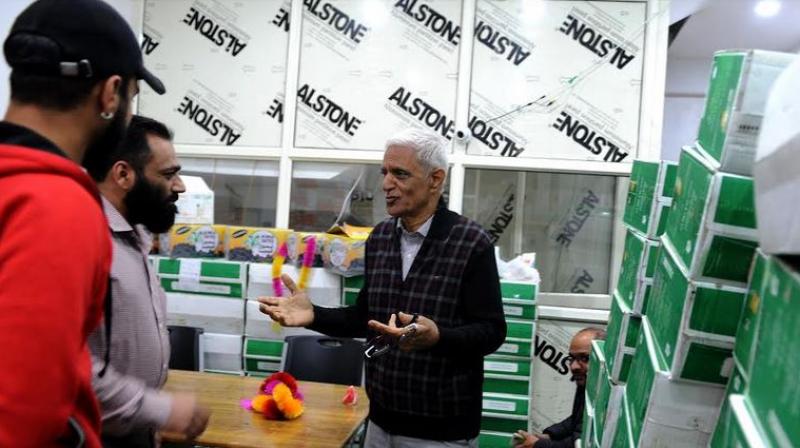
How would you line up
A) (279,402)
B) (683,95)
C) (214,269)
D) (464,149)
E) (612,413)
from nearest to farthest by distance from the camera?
1. (612,413)
2. (279,402)
3. (214,269)
4. (464,149)
5. (683,95)

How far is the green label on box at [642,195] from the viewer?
1828 mm

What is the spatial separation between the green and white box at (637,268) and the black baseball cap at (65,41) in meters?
1.28

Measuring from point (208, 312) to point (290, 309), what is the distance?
166 centimetres

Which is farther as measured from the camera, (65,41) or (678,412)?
(678,412)

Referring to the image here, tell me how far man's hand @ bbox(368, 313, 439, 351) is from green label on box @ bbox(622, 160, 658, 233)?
2.18 feet

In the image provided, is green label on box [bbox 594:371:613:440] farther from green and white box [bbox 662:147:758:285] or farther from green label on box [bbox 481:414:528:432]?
green label on box [bbox 481:414:528:432]

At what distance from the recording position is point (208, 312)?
3463 millimetres

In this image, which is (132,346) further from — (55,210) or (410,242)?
(410,242)

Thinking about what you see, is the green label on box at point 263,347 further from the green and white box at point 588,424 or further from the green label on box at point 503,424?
the green and white box at point 588,424

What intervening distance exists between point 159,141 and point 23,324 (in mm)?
1180

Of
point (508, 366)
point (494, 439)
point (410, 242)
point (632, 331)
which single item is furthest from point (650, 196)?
point (494, 439)

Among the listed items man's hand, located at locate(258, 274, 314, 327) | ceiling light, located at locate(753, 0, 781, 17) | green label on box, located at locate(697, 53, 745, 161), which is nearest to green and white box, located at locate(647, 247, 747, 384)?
green label on box, located at locate(697, 53, 745, 161)

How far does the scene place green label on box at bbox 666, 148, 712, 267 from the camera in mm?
1136

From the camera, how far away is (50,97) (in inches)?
33.6
